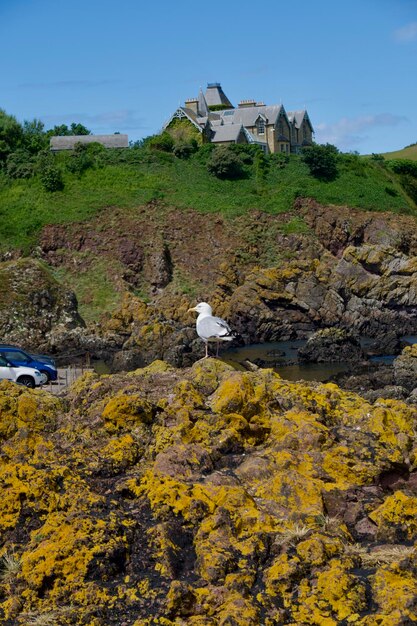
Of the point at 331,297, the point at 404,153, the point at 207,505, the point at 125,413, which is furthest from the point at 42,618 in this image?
the point at 404,153

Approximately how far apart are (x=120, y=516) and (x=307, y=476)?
10.1 ft

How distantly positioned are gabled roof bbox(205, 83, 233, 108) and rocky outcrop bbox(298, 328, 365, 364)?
6886 cm

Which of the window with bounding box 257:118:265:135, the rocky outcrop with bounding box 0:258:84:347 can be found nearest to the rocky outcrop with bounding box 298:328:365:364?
the rocky outcrop with bounding box 0:258:84:347

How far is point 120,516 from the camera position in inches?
488

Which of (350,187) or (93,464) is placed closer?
(93,464)

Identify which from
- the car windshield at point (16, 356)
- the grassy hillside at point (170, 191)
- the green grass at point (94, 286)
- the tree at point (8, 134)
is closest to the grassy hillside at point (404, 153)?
the grassy hillside at point (170, 191)

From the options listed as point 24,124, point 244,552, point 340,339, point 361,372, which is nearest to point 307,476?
point 244,552

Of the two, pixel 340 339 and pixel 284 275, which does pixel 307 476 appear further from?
pixel 284 275

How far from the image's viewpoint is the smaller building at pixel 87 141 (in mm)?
96438

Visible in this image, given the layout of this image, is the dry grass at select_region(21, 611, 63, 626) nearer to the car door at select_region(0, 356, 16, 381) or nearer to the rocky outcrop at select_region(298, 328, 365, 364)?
the car door at select_region(0, 356, 16, 381)

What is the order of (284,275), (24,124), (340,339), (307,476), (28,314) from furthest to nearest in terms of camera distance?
(24,124) → (284,275) → (28,314) → (340,339) → (307,476)

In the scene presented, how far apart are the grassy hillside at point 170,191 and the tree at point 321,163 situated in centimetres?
84

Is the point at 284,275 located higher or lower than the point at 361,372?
higher

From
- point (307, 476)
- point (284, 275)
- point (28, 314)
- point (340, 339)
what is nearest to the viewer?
point (307, 476)
